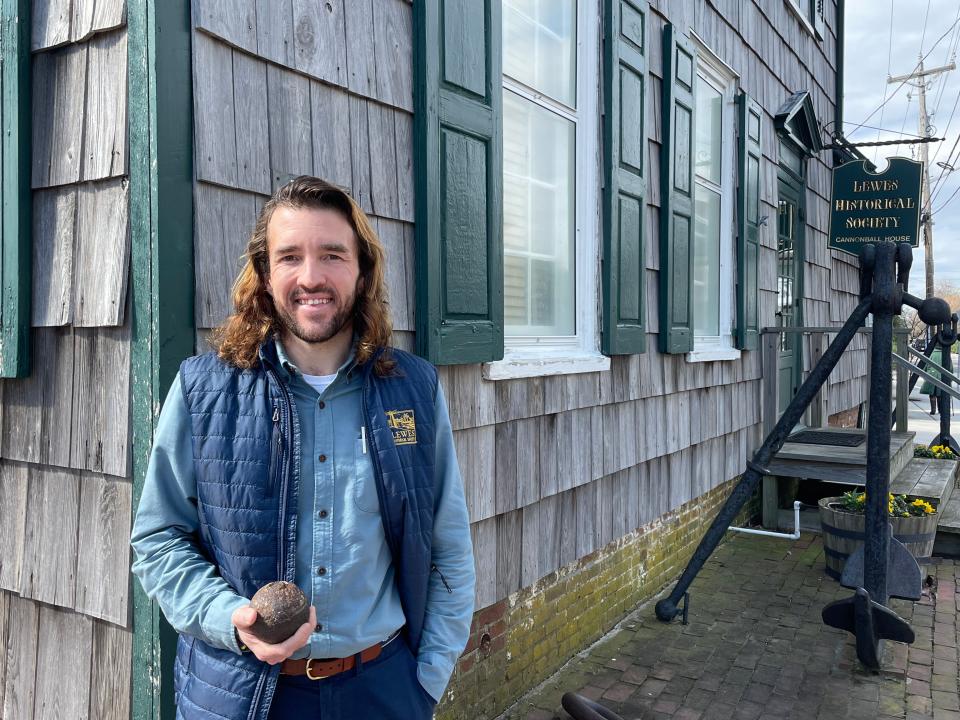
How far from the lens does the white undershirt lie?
5.39ft

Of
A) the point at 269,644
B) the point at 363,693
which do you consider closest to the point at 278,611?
the point at 269,644

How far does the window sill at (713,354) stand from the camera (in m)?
5.06

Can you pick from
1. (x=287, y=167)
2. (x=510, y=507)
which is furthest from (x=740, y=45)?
(x=287, y=167)

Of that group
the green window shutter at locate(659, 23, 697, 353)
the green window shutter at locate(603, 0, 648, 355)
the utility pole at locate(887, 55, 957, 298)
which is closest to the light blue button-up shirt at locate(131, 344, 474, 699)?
the green window shutter at locate(603, 0, 648, 355)

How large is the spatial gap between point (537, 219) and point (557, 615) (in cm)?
188

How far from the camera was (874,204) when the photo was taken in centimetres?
793

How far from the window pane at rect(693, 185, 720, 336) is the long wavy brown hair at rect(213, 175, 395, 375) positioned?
163 inches

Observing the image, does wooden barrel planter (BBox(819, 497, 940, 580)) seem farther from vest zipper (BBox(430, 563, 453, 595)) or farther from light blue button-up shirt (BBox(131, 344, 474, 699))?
light blue button-up shirt (BBox(131, 344, 474, 699))

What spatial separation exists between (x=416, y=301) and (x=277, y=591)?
1.47m

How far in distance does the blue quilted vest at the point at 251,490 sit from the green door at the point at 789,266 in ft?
20.2

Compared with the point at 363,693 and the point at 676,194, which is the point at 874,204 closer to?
the point at 676,194

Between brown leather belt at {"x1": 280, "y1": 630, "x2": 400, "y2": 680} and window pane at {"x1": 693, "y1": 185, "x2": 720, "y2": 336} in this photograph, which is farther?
window pane at {"x1": 693, "y1": 185, "x2": 720, "y2": 336}

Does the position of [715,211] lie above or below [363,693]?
above

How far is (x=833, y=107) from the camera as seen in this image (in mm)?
9219
